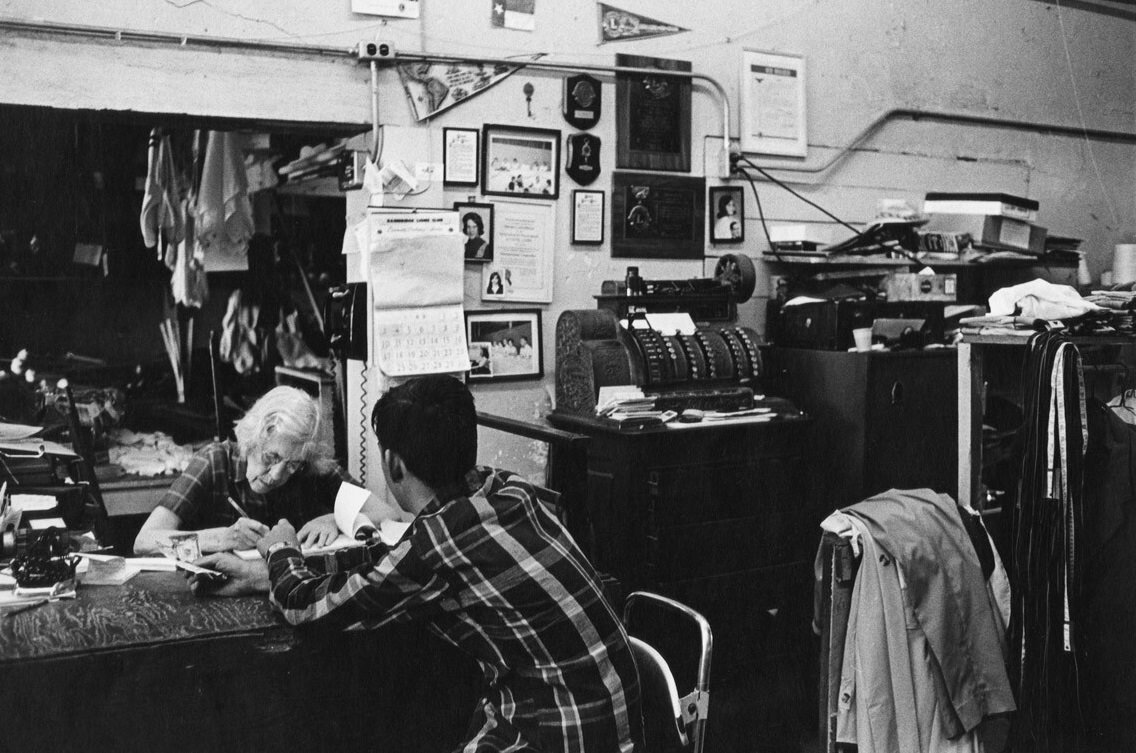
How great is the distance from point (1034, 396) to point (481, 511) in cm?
160

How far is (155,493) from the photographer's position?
4410 mm

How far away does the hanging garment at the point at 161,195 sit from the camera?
4.55m

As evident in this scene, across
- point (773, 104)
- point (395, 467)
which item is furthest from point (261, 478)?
point (773, 104)

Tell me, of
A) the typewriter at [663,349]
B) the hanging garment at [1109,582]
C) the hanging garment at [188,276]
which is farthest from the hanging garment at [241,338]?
the hanging garment at [1109,582]

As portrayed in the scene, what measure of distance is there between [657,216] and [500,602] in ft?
9.59

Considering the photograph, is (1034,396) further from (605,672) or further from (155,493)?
(155,493)

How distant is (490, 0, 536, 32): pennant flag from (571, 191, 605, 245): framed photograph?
71cm

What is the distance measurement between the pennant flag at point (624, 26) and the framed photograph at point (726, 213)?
2.44 feet

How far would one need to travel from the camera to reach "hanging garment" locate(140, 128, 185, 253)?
455 cm

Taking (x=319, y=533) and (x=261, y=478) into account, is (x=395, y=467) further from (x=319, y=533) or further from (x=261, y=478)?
(x=261, y=478)

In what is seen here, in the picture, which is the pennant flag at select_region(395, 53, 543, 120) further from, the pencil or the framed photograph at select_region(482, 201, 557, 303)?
the pencil

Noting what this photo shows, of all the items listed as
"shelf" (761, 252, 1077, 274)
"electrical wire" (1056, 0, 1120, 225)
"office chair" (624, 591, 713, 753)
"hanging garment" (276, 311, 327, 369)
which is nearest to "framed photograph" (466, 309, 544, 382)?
"hanging garment" (276, 311, 327, 369)

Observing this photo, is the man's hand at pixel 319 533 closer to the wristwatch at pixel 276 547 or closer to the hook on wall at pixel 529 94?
the wristwatch at pixel 276 547

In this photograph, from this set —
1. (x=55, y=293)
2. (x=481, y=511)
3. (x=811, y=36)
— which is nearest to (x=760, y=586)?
(x=481, y=511)
